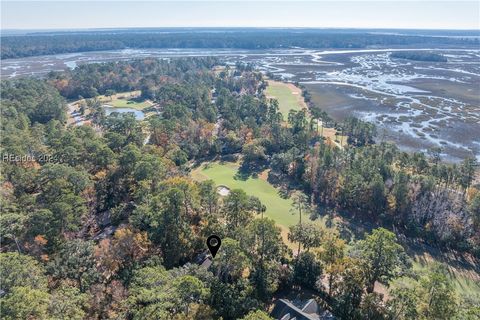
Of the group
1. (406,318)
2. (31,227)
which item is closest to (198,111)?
(31,227)

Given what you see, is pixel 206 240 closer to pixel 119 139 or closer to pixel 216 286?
pixel 216 286

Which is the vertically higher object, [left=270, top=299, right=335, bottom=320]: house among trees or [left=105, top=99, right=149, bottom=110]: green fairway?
[left=105, top=99, right=149, bottom=110]: green fairway

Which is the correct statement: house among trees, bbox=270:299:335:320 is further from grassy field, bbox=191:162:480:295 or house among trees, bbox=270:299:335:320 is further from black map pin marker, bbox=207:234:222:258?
grassy field, bbox=191:162:480:295

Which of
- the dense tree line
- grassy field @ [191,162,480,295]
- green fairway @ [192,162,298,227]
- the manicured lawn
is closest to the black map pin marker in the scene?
the dense tree line

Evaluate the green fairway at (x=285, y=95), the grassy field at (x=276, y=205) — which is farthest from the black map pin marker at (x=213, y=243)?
the green fairway at (x=285, y=95)

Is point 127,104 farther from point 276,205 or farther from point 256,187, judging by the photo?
point 276,205
